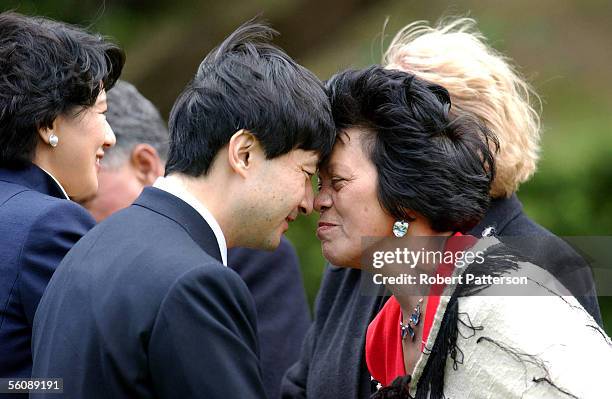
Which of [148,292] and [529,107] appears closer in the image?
[148,292]

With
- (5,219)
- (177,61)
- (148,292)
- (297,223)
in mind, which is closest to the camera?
(148,292)

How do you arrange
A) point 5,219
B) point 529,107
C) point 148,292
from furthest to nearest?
point 529,107 < point 5,219 < point 148,292

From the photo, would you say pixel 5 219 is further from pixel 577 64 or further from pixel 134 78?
pixel 577 64

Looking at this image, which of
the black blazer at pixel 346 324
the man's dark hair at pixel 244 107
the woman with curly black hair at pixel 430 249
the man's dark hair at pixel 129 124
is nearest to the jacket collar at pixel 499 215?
the black blazer at pixel 346 324

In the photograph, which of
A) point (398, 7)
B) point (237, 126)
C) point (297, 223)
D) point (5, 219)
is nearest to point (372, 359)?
point (237, 126)

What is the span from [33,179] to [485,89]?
4.70ft

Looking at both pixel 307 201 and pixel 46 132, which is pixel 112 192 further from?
pixel 307 201

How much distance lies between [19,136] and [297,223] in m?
3.13

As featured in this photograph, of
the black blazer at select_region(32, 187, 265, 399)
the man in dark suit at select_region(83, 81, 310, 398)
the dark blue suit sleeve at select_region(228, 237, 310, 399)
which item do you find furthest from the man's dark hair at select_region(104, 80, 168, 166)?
the black blazer at select_region(32, 187, 265, 399)

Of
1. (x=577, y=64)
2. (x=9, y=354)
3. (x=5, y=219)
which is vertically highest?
(x=577, y=64)

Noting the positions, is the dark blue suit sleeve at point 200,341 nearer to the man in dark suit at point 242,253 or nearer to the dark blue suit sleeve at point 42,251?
the dark blue suit sleeve at point 42,251

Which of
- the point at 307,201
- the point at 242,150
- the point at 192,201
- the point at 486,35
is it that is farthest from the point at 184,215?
the point at 486,35

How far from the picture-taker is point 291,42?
6.62m

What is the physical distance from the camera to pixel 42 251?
106 inches
